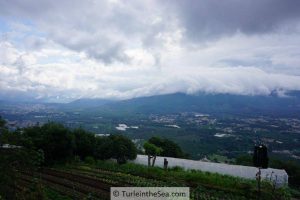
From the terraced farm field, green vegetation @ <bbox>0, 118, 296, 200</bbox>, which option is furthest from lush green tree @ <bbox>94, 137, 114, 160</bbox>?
the terraced farm field

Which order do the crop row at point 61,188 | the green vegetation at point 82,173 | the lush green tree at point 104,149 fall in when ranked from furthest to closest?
1. the lush green tree at point 104,149
2. the crop row at point 61,188
3. the green vegetation at point 82,173

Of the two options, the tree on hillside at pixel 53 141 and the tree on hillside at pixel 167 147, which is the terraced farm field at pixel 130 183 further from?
the tree on hillside at pixel 167 147

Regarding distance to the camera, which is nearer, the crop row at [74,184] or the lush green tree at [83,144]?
the crop row at [74,184]

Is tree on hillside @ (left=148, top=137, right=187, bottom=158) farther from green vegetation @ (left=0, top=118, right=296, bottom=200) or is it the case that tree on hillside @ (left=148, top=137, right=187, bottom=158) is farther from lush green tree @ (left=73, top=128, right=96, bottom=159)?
lush green tree @ (left=73, top=128, right=96, bottom=159)

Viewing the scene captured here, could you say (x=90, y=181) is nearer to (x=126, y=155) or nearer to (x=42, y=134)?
(x=42, y=134)

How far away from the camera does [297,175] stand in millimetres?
43344

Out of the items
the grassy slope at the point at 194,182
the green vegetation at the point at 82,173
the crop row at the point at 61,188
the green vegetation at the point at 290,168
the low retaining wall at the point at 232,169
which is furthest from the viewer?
the green vegetation at the point at 290,168

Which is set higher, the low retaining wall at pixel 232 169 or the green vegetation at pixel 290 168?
the low retaining wall at pixel 232 169

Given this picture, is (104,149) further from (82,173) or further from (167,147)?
(167,147)

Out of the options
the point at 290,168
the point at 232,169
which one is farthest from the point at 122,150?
the point at 290,168

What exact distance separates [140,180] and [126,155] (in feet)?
57.7

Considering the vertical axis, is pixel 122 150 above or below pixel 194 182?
above

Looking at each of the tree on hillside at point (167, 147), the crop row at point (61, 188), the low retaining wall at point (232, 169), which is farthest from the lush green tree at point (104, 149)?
the crop row at point (61, 188)

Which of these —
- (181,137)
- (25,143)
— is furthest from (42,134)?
(181,137)
